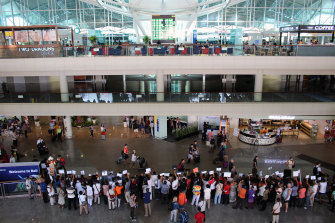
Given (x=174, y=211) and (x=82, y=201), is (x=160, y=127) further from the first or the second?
(x=174, y=211)

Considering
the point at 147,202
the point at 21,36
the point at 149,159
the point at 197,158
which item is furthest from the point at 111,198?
the point at 21,36

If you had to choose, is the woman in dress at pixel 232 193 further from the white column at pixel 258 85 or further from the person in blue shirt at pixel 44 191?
the person in blue shirt at pixel 44 191

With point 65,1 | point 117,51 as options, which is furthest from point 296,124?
point 65,1

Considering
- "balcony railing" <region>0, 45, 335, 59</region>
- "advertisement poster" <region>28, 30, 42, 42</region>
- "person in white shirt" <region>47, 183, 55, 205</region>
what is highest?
"advertisement poster" <region>28, 30, 42, 42</region>

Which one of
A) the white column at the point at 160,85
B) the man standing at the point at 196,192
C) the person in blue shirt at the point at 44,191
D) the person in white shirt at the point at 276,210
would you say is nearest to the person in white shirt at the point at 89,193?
the person in blue shirt at the point at 44,191

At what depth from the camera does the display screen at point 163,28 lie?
81.0ft

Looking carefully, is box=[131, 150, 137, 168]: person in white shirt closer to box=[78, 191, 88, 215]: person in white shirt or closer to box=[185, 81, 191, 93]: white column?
box=[78, 191, 88, 215]: person in white shirt

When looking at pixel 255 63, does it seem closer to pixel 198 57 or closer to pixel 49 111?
pixel 198 57

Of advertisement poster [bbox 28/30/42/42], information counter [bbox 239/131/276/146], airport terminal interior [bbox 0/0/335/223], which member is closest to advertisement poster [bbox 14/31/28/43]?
airport terminal interior [bbox 0/0/335/223]

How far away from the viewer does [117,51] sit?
728 inches

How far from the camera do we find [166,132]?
2145cm

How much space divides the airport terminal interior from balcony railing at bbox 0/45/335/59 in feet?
0.22

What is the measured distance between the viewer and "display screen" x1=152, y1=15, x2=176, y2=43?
973 inches

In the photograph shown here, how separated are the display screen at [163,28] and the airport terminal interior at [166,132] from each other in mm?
108
